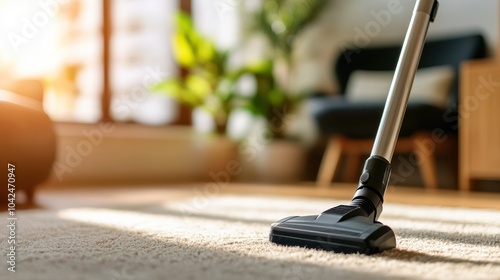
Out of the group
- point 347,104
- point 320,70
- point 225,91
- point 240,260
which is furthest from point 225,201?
point 320,70

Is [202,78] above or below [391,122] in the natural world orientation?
above

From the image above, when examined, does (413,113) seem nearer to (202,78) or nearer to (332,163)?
(332,163)

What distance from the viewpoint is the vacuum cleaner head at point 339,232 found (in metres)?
0.74

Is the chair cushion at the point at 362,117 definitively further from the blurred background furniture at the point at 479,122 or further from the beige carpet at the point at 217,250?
the beige carpet at the point at 217,250

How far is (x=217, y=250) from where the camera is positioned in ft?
2.65

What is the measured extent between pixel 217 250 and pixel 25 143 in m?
1.06

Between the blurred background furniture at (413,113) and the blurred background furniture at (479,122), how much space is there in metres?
0.12

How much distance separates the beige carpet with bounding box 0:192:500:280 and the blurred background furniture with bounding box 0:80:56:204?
309mm

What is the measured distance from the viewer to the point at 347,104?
2.53 m

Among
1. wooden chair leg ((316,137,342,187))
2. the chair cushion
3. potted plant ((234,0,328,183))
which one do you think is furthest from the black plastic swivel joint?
potted plant ((234,0,328,183))

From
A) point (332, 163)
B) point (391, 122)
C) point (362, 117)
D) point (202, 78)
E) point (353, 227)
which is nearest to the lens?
point (353, 227)

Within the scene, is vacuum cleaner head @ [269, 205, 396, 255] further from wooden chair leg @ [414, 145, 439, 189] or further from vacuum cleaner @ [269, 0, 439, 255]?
wooden chair leg @ [414, 145, 439, 189]

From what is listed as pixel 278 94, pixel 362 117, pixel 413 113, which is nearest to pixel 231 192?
pixel 362 117

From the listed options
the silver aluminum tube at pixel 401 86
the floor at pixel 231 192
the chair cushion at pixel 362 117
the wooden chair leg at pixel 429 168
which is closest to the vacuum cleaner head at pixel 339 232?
the silver aluminum tube at pixel 401 86
